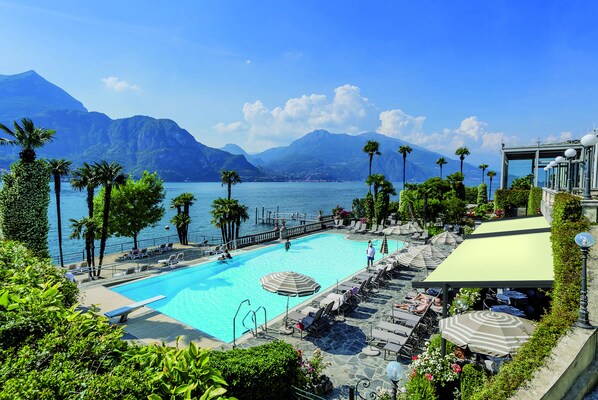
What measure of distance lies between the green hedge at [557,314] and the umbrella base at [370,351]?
471cm

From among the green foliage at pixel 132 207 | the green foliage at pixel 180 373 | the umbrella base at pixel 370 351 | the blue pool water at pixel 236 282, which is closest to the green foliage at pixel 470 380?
the umbrella base at pixel 370 351

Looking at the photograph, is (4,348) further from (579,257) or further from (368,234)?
(368,234)

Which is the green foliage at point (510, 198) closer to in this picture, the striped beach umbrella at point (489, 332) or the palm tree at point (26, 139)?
the striped beach umbrella at point (489, 332)

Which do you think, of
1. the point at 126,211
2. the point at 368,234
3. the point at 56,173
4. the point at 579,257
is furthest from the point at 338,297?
the point at 126,211

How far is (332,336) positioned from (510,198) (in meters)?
32.1

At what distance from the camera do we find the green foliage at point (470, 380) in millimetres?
6250

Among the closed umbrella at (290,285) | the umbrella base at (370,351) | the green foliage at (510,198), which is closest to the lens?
the umbrella base at (370,351)

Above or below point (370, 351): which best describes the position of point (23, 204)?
above

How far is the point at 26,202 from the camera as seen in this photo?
13.3 m

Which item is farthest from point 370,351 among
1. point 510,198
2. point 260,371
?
point 510,198

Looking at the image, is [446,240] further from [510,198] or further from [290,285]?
[510,198]

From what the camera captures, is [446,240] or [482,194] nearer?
[446,240]

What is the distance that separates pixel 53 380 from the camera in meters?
2.41

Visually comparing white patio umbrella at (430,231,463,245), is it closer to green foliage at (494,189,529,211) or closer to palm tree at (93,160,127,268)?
green foliage at (494,189,529,211)
